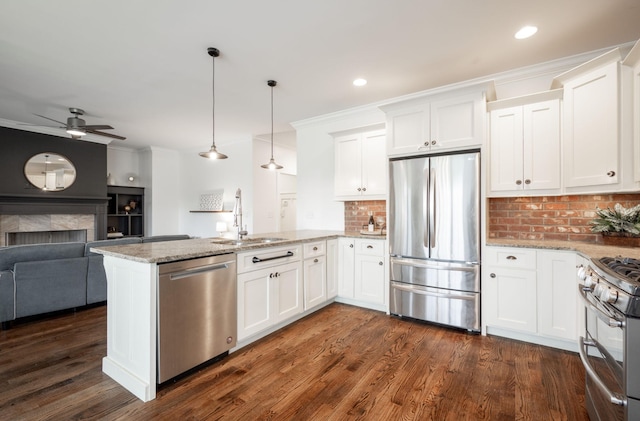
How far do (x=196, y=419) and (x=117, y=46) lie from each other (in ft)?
10.2

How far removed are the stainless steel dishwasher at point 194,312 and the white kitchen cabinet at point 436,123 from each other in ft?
7.38

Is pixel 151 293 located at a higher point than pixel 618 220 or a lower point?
lower

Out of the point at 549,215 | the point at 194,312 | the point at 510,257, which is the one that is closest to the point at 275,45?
the point at 194,312

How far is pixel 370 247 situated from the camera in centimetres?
352

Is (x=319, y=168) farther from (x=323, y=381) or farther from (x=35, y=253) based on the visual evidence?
(x=35, y=253)

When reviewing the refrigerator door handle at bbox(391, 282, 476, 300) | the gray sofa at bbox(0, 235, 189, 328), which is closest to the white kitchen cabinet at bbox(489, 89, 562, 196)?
the refrigerator door handle at bbox(391, 282, 476, 300)

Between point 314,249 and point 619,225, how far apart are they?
2755 mm

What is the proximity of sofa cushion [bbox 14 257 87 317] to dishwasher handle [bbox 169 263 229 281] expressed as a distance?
7.64 feet

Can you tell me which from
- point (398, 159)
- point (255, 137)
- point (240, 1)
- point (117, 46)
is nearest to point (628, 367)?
point (398, 159)

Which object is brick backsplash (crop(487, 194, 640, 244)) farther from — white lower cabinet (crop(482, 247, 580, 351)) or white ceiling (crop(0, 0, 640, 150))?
white ceiling (crop(0, 0, 640, 150))

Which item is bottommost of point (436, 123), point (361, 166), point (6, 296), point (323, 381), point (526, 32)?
point (323, 381)

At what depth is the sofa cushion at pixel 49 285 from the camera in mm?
3043

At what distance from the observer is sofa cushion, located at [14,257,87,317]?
9.98 ft

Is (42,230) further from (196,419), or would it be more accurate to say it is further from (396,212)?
(396,212)
